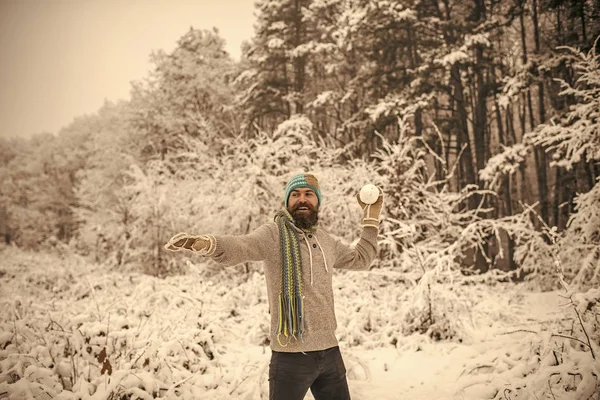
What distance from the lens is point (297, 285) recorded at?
2.13m

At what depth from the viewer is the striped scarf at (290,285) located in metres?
2.03

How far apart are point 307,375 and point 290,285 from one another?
20.0 inches

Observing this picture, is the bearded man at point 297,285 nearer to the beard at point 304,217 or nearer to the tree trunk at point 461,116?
the beard at point 304,217

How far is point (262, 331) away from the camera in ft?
19.8

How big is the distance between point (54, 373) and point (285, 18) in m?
18.6

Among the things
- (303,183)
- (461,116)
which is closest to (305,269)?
(303,183)

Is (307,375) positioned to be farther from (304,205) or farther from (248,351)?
(248,351)

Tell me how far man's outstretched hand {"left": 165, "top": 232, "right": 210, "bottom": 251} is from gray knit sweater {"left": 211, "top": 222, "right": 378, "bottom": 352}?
70 millimetres

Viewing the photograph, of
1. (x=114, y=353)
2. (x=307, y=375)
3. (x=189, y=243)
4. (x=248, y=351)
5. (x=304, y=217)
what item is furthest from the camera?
(x=248, y=351)

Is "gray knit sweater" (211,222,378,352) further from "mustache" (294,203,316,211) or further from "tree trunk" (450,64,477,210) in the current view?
"tree trunk" (450,64,477,210)

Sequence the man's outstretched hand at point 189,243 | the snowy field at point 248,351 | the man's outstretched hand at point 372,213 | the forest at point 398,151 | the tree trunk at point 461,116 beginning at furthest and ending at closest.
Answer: the tree trunk at point 461,116, the forest at point 398,151, the snowy field at point 248,351, the man's outstretched hand at point 372,213, the man's outstretched hand at point 189,243

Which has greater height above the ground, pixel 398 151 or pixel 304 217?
pixel 398 151

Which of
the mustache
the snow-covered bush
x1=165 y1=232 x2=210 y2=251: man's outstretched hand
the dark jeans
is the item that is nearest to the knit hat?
the mustache

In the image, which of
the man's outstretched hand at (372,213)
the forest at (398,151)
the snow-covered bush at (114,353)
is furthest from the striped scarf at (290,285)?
the forest at (398,151)
